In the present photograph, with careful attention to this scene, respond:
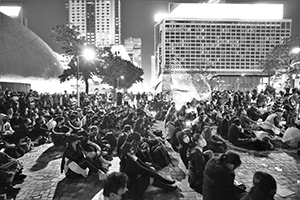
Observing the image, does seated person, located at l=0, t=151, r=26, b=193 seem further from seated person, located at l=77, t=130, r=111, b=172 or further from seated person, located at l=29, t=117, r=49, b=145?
seated person, located at l=29, t=117, r=49, b=145

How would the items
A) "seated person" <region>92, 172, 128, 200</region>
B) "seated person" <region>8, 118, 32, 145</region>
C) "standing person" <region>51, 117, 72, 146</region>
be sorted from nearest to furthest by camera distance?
1. "seated person" <region>92, 172, 128, 200</region>
2. "seated person" <region>8, 118, 32, 145</region>
3. "standing person" <region>51, 117, 72, 146</region>

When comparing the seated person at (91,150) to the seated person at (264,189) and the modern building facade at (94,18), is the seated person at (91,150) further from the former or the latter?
the modern building facade at (94,18)

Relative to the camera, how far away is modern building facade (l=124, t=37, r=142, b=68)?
177m

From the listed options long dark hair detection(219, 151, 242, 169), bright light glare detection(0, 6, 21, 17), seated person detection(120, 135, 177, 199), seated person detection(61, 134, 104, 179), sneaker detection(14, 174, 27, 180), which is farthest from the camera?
bright light glare detection(0, 6, 21, 17)

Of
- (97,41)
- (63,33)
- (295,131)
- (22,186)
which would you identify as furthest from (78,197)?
(97,41)

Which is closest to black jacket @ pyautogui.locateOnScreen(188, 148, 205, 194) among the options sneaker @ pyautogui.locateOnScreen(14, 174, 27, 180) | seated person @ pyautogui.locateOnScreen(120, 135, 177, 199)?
seated person @ pyautogui.locateOnScreen(120, 135, 177, 199)

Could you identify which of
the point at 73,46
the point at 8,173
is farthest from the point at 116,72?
the point at 8,173

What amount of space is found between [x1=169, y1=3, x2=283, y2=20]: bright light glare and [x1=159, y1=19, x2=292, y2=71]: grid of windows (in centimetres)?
421

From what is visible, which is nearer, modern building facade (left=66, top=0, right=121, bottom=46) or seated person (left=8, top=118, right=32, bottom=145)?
seated person (left=8, top=118, right=32, bottom=145)

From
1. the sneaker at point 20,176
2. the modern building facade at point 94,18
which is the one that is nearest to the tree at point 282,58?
the sneaker at point 20,176

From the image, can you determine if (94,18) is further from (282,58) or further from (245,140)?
(245,140)

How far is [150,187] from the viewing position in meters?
5.61

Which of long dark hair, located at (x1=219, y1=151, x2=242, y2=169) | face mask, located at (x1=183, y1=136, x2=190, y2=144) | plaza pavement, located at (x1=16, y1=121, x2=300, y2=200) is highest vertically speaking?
long dark hair, located at (x1=219, y1=151, x2=242, y2=169)

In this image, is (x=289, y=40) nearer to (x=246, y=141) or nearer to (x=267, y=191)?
(x=246, y=141)
